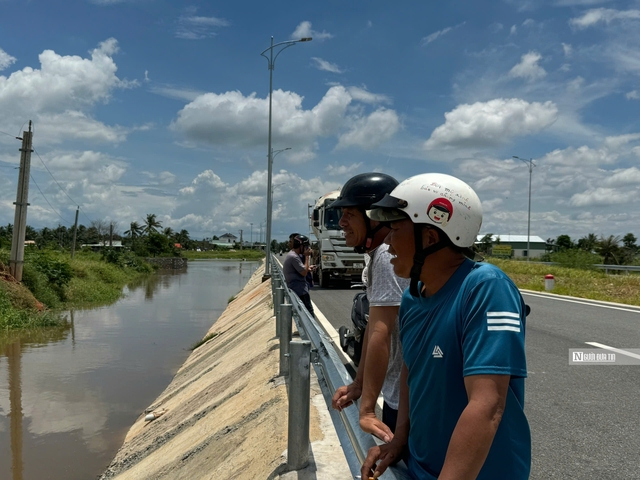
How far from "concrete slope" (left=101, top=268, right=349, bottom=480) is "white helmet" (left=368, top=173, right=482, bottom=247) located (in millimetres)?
1938

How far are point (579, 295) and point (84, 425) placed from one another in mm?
15668

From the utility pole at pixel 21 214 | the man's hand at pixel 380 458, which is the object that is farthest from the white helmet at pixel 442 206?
the utility pole at pixel 21 214

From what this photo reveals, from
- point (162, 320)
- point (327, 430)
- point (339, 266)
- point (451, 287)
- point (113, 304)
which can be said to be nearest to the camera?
point (451, 287)

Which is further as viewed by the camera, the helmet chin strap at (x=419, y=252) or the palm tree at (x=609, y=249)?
the palm tree at (x=609, y=249)

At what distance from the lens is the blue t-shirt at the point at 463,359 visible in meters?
1.52

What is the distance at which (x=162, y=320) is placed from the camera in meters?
22.9

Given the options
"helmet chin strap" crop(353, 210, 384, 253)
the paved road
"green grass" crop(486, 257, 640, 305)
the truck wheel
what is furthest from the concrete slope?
"green grass" crop(486, 257, 640, 305)

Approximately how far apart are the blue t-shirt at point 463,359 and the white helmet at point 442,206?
0.13 m

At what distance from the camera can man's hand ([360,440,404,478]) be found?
1910mm

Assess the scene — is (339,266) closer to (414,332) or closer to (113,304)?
(113,304)

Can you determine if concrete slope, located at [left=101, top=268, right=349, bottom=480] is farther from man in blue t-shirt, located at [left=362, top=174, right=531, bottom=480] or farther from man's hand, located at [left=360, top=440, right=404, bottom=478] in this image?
man in blue t-shirt, located at [left=362, top=174, right=531, bottom=480]

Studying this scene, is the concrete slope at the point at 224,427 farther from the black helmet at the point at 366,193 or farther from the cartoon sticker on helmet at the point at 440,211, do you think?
the cartoon sticker on helmet at the point at 440,211

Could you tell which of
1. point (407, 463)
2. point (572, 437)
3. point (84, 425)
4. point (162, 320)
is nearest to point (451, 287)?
point (407, 463)

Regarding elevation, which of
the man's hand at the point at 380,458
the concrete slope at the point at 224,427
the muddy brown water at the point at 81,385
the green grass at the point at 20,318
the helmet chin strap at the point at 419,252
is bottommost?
the muddy brown water at the point at 81,385
